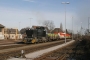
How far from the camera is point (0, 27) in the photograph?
7375 cm

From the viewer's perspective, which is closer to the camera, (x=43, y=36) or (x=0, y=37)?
(x=43, y=36)

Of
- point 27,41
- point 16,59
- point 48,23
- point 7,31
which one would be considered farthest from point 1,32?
point 48,23

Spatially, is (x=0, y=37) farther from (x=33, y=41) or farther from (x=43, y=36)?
(x=33, y=41)

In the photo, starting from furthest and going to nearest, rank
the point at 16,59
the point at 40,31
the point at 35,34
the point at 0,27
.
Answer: the point at 0,27 < the point at 40,31 < the point at 35,34 < the point at 16,59

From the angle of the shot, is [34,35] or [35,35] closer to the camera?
[34,35]

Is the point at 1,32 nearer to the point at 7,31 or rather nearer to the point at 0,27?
the point at 0,27

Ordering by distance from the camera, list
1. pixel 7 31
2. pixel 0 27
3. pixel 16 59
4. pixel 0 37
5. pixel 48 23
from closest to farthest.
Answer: pixel 16 59, pixel 0 37, pixel 0 27, pixel 7 31, pixel 48 23

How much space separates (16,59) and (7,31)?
3485 inches

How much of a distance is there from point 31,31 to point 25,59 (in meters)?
27.8

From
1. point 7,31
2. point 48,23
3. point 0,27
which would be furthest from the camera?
point 48,23

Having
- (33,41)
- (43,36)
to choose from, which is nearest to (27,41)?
(33,41)

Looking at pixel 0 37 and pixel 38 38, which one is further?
pixel 0 37

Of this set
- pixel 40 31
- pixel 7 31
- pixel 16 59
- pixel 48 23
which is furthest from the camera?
pixel 48 23

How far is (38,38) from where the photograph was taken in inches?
1764
